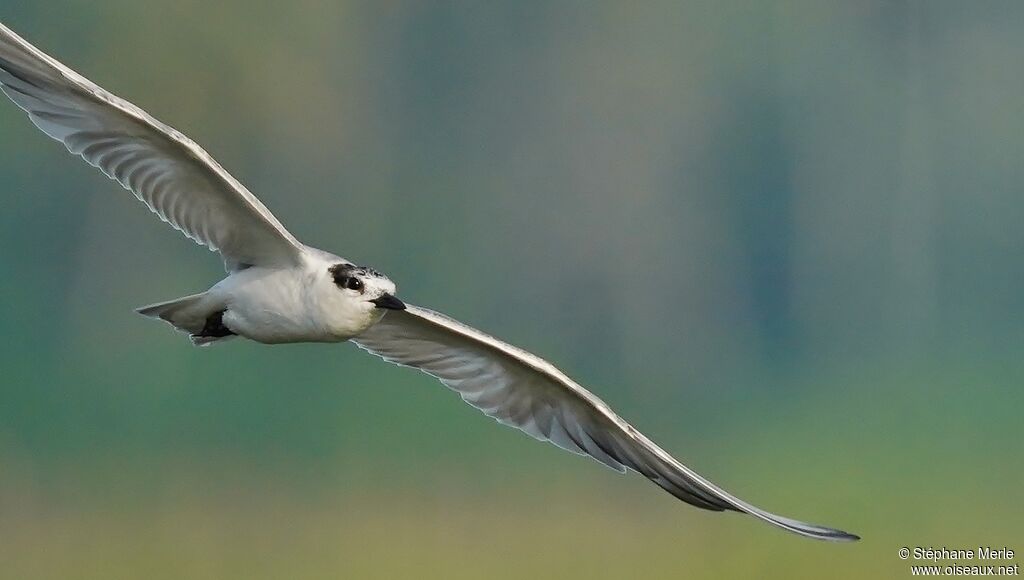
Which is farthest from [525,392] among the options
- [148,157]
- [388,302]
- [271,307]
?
[148,157]

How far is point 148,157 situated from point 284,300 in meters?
0.66

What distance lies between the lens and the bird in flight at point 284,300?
4598mm

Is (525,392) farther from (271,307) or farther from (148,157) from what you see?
(148,157)

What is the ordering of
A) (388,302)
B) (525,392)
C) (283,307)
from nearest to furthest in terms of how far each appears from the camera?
(388,302) → (283,307) → (525,392)

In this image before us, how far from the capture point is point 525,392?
211 inches

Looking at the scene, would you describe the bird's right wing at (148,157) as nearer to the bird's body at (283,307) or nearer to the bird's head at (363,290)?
the bird's body at (283,307)

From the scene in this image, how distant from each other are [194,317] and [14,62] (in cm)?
103

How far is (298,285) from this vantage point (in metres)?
4.76

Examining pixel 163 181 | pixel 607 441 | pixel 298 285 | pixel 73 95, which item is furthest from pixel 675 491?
pixel 73 95

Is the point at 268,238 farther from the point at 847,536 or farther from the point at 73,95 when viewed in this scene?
the point at 847,536

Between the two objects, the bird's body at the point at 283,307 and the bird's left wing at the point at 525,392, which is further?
the bird's left wing at the point at 525,392

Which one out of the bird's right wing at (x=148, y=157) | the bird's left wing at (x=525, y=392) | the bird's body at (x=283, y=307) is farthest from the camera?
the bird's left wing at (x=525, y=392)

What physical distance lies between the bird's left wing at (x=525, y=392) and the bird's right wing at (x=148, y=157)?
55 centimetres

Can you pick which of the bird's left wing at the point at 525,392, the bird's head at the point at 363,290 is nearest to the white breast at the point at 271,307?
the bird's head at the point at 363,290
